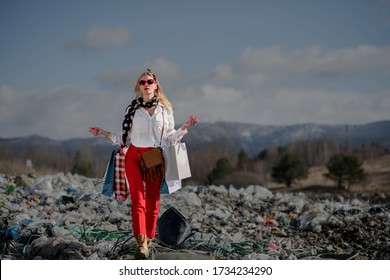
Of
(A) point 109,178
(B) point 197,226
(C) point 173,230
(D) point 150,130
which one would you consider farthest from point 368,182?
Answer: (D) point 150,130

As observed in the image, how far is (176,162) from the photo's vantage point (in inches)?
179

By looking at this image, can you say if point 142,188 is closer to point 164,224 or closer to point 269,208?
point 164,224

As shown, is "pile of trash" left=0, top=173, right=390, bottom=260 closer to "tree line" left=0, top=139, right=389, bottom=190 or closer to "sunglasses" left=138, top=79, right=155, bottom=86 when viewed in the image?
"sunglasses" left=138, top=79, right=155, bottom=86

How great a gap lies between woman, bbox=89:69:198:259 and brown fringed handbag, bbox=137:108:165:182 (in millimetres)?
37

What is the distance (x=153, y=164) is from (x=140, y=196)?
301mm

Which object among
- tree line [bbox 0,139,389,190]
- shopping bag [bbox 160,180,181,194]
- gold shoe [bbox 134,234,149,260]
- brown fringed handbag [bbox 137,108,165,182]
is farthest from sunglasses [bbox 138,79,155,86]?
tree line [bbox 0,139,389,190]

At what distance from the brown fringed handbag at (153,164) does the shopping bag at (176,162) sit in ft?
→ 0.19

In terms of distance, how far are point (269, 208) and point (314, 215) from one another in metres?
1.56

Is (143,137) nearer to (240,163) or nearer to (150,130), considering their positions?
(150,130)

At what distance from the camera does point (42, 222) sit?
5977 mm

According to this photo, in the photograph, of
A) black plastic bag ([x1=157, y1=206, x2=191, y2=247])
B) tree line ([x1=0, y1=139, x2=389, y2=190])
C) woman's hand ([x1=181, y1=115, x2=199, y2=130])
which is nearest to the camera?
woman's hand ([x1=181, y1=115, x2=199, y2=130])

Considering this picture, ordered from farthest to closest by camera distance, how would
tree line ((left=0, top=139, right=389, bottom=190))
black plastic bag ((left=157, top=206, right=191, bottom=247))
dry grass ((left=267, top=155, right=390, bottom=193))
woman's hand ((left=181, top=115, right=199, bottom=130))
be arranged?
dry grass ((left=267, top=155, right=390, bottom=193)), tree line ((left=0, top=139, right=389, bottom=190)), black plastic bag ((left=157, top=206, right=191, bottom=247)), woman's hand ((left=181, top=115, right=199, bottom=130))

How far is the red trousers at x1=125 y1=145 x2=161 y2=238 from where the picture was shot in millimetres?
4453
